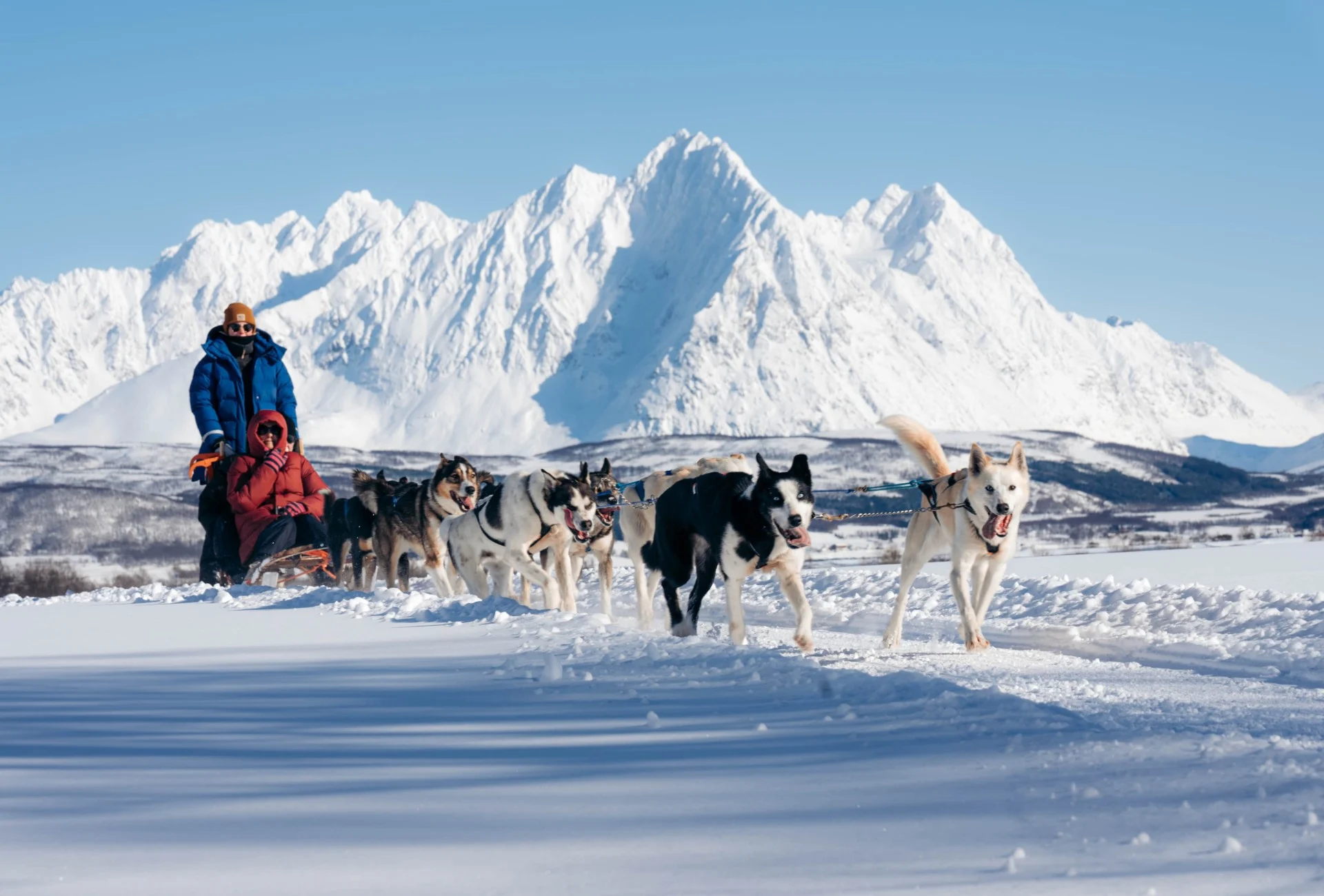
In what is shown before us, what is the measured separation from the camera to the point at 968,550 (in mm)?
8930

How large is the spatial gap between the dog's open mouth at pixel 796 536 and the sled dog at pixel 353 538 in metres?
6.26

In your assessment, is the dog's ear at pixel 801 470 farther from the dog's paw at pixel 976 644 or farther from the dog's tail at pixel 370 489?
the dog's tail at pixel 370 489

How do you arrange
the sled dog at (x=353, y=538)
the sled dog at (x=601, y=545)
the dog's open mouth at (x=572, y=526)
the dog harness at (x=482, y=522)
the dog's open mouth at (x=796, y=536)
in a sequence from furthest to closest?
the sled dog at (x=353, y=538) → the sled dog at (x=601, y=545) → the dog harness at (x=482, y=522) → the dog's open mouth at (x=572, y=526) → the dog's open mouth at (x=796, y=536)

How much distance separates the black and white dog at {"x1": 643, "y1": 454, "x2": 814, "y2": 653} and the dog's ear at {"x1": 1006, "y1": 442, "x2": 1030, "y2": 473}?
161cm

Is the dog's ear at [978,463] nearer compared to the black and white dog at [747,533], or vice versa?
the black and white dog at [747,533]

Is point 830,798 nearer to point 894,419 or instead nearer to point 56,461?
point 894,419

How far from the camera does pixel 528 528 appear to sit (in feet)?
34.3

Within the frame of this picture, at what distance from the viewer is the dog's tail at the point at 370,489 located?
13.3m

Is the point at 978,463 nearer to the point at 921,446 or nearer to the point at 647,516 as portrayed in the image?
the point at 921,446

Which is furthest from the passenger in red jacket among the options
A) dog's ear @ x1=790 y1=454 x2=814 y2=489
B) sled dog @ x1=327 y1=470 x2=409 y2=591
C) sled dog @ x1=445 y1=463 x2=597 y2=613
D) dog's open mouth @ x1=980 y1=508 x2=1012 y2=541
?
dog's open mouth @ x1=980 y1=508 x2=1012 y2=541

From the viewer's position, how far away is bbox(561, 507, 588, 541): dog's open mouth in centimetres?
1023

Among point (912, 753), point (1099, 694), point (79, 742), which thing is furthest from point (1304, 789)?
point (79, 742)

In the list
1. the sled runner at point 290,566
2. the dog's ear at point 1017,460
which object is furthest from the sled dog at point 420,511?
the dog's ear at point 1017,460

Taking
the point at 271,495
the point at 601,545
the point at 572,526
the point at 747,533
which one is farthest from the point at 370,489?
the point at 747,533
